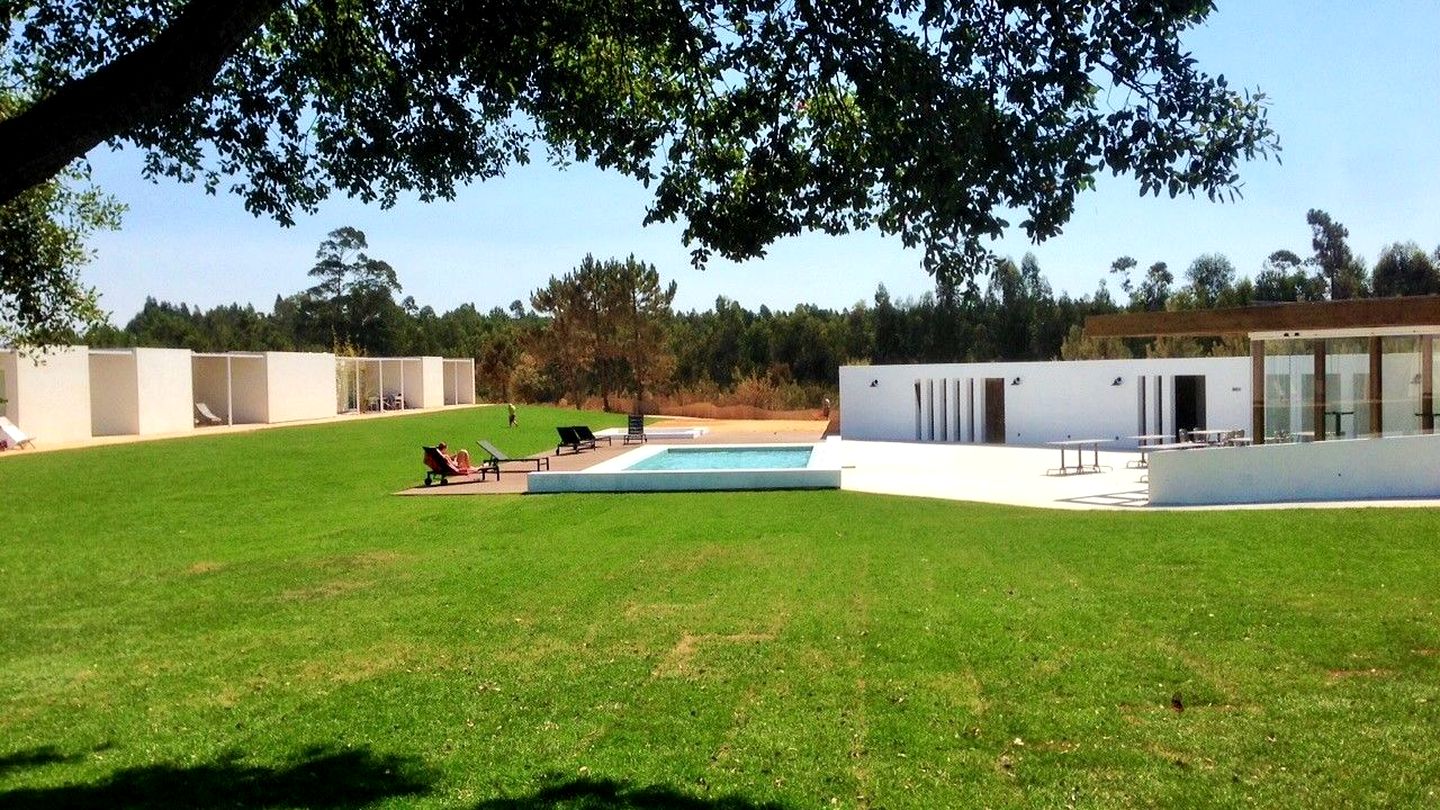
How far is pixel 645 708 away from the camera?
5.83m

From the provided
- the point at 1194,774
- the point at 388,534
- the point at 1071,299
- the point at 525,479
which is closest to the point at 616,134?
the point at 1194,774

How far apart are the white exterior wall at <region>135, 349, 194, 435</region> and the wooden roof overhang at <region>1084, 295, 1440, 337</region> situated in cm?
2915

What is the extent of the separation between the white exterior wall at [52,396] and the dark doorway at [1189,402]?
28266mm

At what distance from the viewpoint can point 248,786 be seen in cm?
475

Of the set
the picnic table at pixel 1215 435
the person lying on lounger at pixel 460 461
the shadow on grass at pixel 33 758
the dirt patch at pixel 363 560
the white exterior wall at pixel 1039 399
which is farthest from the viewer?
the white exterior wall at pixel 1039 399

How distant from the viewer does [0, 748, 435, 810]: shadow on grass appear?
4555mm

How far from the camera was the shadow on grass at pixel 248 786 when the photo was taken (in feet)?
14.9

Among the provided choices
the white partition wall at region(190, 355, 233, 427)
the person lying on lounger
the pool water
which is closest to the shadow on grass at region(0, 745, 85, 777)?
the person lying on lounger

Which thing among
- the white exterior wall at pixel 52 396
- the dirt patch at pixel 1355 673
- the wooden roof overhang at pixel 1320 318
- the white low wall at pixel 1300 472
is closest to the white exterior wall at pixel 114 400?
the white exterior wall at pixel 52 396

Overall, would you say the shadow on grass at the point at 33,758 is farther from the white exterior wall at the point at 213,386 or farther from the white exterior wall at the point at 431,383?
the white exterior wall at the point at 431,383

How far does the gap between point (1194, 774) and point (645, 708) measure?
270 centimetres

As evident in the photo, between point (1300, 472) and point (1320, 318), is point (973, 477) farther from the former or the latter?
point (1320, 318)

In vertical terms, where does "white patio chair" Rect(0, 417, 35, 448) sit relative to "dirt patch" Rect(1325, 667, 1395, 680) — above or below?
above

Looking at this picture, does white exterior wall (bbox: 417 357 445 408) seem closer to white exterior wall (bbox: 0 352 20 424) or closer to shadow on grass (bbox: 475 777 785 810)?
white exterior wall (bbox: 0 352 20 424)
